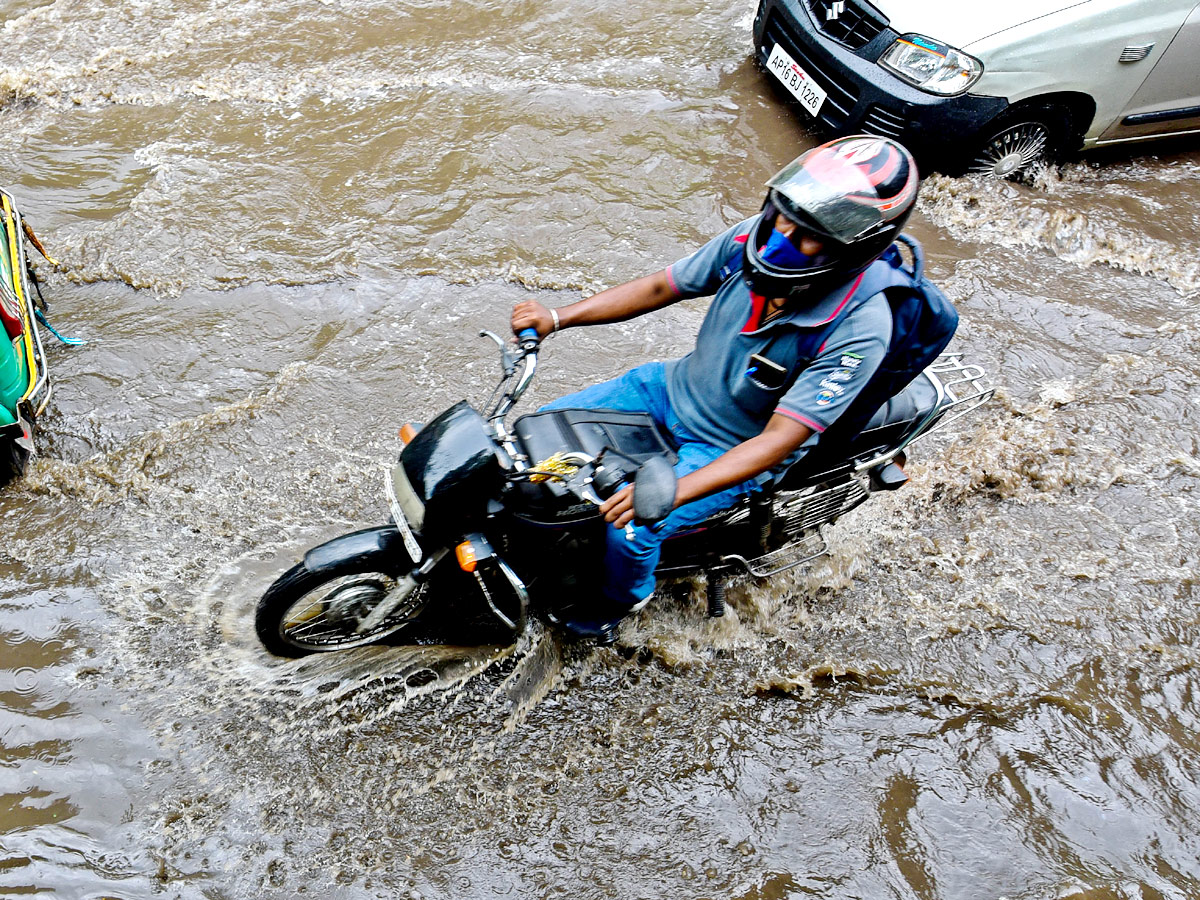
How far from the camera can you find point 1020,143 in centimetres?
596

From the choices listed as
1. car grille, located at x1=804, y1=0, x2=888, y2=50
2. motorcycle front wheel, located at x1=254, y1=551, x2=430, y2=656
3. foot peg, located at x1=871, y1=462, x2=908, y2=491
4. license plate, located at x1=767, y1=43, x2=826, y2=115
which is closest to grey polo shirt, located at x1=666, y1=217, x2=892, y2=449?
foot peg, located at x1=871, y1=462, x2=908, y2=491

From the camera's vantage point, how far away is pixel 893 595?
3.92 metres

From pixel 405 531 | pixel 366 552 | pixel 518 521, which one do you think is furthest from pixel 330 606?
pixel 518 521

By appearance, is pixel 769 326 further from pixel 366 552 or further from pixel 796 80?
pixel 796 80

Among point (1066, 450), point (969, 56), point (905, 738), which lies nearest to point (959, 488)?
point (1066, 450)

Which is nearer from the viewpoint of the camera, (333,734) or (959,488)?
(333,734)

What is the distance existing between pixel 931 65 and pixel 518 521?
15.4ft

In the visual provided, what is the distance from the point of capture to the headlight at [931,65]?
5.40 m

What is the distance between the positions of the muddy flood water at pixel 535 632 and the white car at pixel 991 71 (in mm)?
431

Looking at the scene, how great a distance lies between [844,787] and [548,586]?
1434mm

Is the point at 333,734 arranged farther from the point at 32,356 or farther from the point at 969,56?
the point at 969,56

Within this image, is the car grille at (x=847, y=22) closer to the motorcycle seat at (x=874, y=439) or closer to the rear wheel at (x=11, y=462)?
the motorcycle seat at (x=874, y=439)

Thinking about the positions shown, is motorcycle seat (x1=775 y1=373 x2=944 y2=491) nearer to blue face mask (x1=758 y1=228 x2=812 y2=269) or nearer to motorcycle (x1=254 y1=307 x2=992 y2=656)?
motorcycle (x1=254 y1=307 x2=992 y2=656)

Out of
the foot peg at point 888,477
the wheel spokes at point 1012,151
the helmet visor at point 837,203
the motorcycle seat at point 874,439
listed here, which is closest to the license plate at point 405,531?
the motorcycle seat at point 874,439
